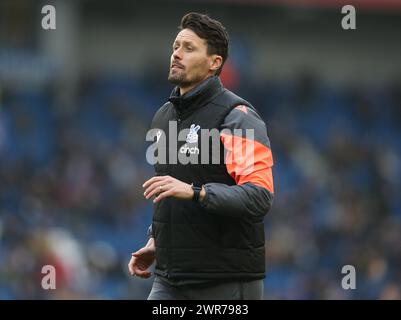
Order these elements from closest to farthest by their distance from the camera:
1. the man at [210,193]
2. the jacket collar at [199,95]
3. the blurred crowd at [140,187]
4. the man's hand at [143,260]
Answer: the man at [210,193] → the jacket collar at [199,95] → the man's hand at [143,260] → the blurred crowd at [140,187]

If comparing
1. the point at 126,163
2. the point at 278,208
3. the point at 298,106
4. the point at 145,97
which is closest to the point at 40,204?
the point at 126,163

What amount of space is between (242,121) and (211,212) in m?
0.55

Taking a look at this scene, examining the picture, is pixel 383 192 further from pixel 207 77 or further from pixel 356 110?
pixel 207 77

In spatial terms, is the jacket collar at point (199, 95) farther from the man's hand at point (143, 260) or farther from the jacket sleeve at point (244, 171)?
the man's hand at point (143, 260)

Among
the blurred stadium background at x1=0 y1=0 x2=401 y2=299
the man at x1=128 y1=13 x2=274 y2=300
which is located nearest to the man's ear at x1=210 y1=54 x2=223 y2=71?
the man at x1=128 y1=13 x2=274 y2=300

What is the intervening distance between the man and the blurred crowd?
5890 millimetres

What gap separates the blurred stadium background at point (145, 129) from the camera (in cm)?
1571

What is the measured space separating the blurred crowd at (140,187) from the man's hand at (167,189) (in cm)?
636

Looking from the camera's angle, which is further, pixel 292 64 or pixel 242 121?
pixel 292 64

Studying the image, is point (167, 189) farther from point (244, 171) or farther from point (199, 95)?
point (199, 95)

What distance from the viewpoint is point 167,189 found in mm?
5633

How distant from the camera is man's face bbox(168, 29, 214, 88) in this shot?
6.20 meters

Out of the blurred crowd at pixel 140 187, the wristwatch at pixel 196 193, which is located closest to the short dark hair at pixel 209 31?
the wristwatch at pixel 196 193
